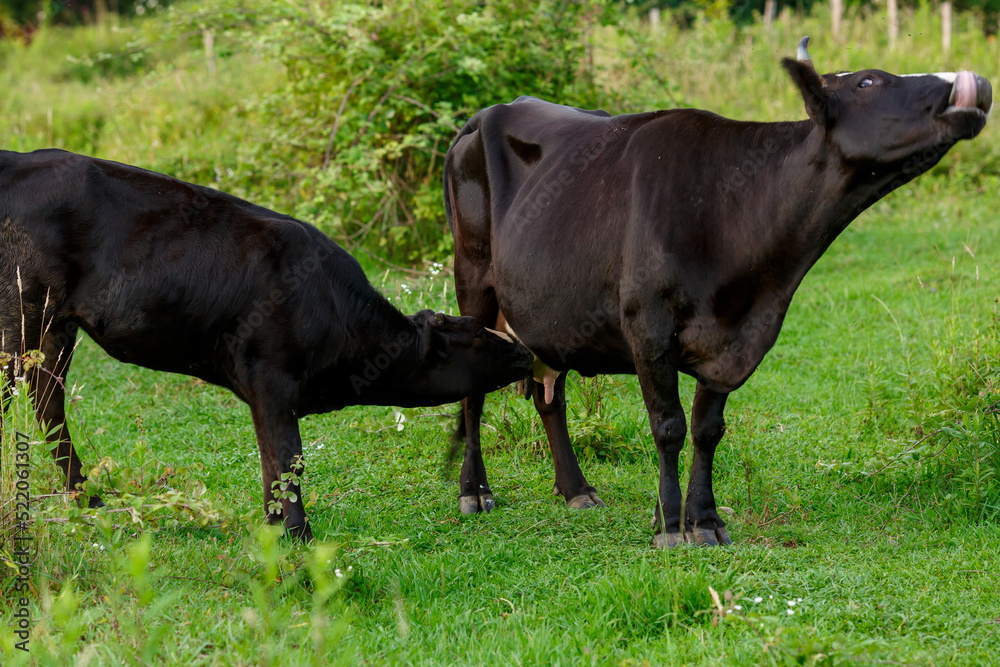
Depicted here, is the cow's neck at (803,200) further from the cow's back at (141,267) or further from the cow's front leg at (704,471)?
the cow's back at (141,267)

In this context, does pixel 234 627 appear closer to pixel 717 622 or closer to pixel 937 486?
pixel 717 622

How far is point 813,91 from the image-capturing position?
3564mm

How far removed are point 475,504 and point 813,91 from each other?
2455 mm

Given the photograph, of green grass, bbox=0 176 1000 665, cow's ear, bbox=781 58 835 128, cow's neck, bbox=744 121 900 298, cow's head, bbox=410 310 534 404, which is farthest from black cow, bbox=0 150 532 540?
cow's ear, bbox=781 58 835 128

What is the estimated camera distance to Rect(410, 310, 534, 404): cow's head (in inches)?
179

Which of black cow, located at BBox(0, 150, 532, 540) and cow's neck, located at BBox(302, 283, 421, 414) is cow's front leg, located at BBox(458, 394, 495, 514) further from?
black cow, located at BBox(0, 150, 532, 540)

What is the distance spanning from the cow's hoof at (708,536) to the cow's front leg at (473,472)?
1.13 meters

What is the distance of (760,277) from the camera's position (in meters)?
3.85

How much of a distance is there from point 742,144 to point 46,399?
3.14 m

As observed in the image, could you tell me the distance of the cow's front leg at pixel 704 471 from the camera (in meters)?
4.14

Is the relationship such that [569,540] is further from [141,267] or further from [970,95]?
[970,95]

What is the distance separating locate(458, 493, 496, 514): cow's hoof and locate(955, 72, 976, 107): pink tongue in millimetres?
2700

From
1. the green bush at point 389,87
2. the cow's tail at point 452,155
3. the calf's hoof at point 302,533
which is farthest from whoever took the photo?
the green bush at point 389,87

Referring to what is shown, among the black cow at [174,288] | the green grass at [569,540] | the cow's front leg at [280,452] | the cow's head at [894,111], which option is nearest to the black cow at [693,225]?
the cow's head at [894,111]
